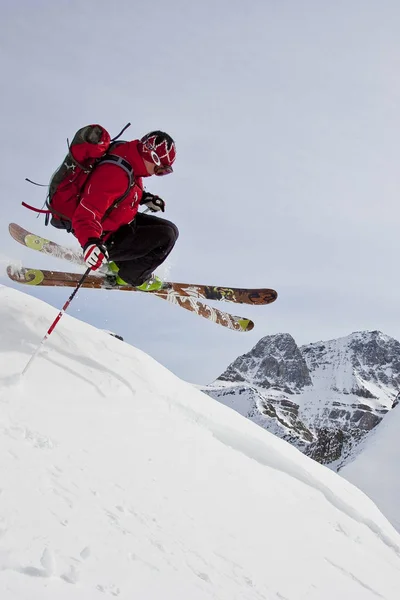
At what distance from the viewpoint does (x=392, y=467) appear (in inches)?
773

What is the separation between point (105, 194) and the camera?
4750 mm

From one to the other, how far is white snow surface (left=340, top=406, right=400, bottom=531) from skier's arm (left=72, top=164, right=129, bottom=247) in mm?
14439

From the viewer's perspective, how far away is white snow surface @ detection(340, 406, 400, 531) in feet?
53.4

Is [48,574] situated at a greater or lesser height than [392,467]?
lesser

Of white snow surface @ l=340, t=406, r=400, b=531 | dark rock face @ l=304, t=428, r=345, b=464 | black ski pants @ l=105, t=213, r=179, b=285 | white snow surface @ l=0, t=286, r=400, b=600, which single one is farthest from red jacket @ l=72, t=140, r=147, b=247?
dark rock face @ l=304, t=428, r=345, b=464

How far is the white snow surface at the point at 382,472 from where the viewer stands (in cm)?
1627

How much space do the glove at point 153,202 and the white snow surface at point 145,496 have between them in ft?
6.03

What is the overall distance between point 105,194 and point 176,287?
13.7ft

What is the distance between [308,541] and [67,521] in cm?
238

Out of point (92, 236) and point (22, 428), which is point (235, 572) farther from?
point (92, 236)

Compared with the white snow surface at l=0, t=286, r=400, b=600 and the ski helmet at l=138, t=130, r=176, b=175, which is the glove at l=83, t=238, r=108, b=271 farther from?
the ski helmet at l=138, t=130, r=176, b=175

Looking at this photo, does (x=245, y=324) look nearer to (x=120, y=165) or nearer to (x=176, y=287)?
(x=176, y=287)

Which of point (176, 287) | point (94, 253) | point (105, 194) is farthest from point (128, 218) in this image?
point (176, 287)

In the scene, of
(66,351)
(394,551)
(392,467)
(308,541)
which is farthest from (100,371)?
(392,467)
